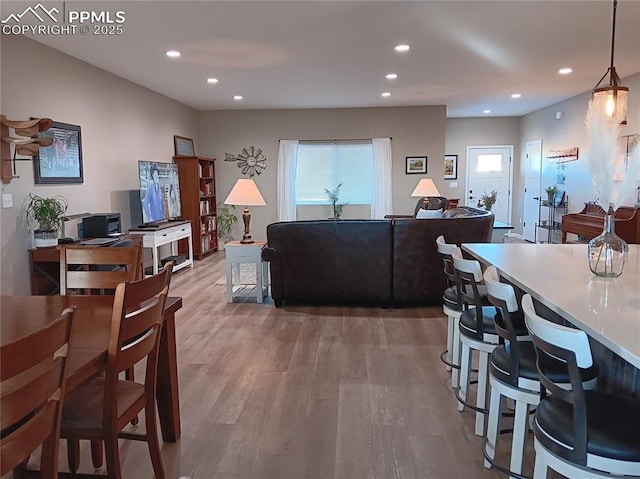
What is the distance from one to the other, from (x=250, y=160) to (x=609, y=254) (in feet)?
25.3

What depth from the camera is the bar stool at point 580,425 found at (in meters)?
1.24

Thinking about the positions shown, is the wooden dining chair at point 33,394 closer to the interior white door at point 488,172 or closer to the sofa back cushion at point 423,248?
the sofa back cushion at point 423,248

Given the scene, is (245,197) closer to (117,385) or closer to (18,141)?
(18,141)

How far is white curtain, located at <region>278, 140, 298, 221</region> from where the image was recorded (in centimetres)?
908

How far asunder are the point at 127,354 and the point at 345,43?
3814 millimetres

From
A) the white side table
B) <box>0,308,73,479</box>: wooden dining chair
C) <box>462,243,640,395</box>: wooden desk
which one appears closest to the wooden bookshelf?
the white side table

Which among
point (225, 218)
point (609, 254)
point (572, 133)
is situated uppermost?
point (572, 133)

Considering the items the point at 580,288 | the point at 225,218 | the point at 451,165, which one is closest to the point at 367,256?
the point at 580,288

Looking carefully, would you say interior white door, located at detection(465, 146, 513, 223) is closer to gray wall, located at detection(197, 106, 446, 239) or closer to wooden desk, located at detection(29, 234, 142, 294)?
gray wall, located at detection(197, 106, 446, 239)

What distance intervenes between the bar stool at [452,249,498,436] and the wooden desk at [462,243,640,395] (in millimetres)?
163

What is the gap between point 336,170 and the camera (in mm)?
9203

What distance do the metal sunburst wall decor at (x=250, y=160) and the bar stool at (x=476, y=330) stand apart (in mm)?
6958

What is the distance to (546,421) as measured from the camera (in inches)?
55.3

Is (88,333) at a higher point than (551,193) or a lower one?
lower
